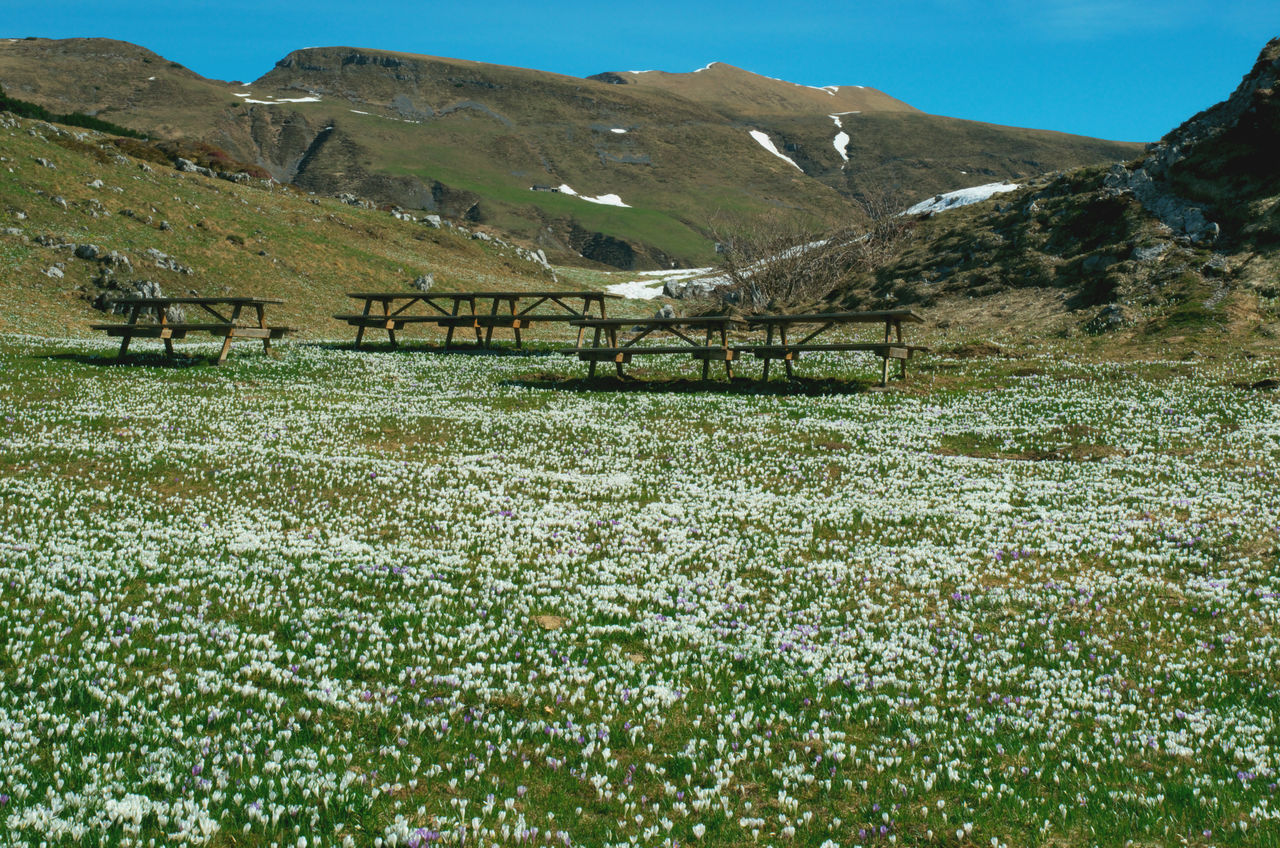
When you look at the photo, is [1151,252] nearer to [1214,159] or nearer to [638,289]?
[1214,159]

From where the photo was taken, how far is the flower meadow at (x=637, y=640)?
5219 millimetres

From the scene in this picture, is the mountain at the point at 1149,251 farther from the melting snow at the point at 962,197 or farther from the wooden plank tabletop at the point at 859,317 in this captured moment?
the melting snow at the point at 962,197

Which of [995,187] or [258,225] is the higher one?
[995,187]

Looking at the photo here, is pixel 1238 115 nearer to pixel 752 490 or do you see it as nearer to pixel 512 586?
pixel 752 490

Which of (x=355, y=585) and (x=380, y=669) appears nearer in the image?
(x=380, y=669)

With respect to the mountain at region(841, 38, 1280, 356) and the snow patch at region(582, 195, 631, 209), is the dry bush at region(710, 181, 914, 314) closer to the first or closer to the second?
the mountain at region(841, 38, 1280, 356)

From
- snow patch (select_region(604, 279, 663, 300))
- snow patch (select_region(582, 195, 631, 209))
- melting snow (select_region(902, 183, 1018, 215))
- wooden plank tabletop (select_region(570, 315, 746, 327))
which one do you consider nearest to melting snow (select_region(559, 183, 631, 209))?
snow patch (select_region(582, 195, 631, 209))

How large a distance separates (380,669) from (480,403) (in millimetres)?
16796

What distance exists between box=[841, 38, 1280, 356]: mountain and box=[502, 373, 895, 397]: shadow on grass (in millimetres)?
10454

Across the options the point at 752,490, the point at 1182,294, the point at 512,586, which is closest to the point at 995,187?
the point at 1182,294

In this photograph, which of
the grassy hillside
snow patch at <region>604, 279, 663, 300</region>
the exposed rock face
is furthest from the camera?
snow patch at <region>604, 279, 663, 300</region>

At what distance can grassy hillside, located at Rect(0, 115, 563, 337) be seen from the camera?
38.9 m

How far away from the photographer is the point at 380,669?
7109mm

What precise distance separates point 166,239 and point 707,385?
3666 centimetres
